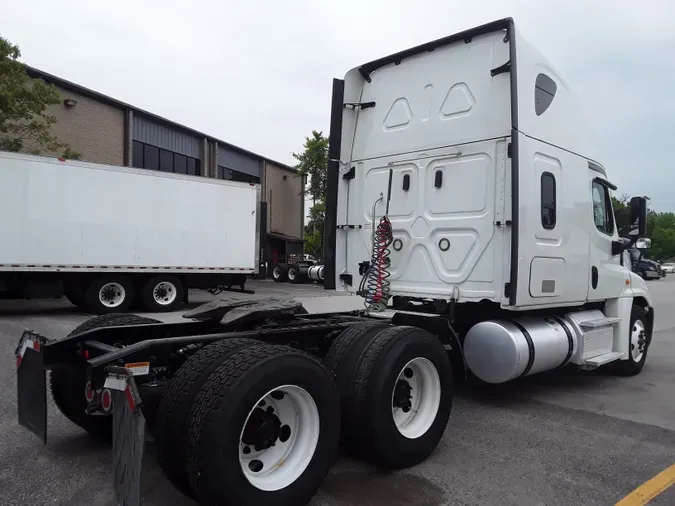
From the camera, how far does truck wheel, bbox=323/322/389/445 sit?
3.58 meters

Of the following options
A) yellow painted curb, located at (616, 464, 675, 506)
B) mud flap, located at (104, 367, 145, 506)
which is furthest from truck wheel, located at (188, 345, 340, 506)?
yellow painted curb, located at (616, 464, 675, 506)

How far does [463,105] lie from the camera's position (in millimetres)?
5434

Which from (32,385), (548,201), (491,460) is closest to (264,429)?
(32,385)

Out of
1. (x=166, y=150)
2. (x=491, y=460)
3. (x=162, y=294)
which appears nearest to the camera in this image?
(x=491, y=460)

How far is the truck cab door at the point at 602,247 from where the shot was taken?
20.6 ft

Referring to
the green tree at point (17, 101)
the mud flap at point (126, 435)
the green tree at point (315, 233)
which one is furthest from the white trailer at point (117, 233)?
the green tree at point (315, 233)

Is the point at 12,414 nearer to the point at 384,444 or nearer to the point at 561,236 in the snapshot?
the point at 384,444

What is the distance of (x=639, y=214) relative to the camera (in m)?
6.78

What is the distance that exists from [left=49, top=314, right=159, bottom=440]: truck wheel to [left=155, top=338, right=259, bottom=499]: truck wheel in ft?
3.94

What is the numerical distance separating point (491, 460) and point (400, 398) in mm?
863

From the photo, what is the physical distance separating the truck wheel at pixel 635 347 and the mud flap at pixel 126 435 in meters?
6.27

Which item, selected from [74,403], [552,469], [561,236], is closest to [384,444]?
[552,469]

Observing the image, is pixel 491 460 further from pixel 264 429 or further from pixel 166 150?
pixel 166 150

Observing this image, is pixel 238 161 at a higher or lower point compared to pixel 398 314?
higher
